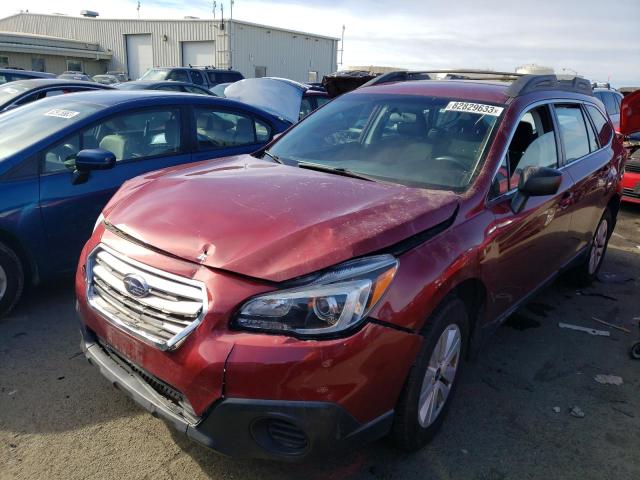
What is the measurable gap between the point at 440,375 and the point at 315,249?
3.36ft

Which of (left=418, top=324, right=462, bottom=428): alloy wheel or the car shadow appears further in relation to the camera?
the car shadow

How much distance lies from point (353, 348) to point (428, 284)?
49cm

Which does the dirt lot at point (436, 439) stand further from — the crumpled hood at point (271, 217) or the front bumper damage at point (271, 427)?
the crumpled hood at point (271, 217)

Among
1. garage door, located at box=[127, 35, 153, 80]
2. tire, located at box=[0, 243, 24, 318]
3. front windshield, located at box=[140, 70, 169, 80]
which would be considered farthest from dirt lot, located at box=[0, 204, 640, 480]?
garage door, located at box=[127, 35, 153, 80]

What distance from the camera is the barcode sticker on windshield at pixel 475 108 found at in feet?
10.6

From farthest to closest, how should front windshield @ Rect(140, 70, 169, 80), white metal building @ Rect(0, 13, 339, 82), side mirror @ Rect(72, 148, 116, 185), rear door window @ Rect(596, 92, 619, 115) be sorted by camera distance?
white metal building @ Rect(0, 13, 339, 82)
front windshield @ Rect(140, 70, 169, 80)
rear door window @ Rect(596, 92, 619, 115)
side mirror @ Rect(72, 148, 116, 185)

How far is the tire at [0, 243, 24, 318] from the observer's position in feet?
12.2

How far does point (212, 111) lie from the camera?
201 inches

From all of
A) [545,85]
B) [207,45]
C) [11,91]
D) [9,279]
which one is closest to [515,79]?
[545,85]

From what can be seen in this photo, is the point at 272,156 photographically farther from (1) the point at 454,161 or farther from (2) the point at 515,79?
(2) the point at 515,79

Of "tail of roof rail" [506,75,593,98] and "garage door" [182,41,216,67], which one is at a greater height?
"garage door" [182,41,216,67]

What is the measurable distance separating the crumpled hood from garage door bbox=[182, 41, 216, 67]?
36.4 metres

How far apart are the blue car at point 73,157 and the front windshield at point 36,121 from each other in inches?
0.4

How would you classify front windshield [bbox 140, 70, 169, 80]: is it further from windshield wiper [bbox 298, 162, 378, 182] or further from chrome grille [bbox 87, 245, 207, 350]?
chrome grille [bbox 87, 245, 207, 350]
